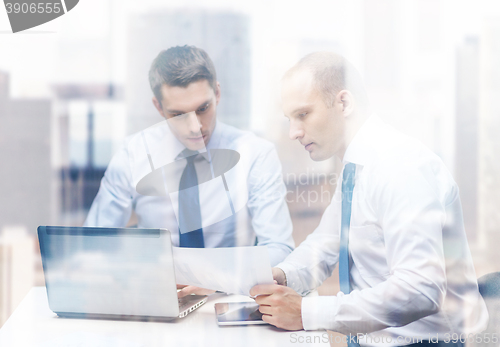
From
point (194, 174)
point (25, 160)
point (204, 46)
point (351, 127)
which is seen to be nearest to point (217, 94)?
point (204, 46)

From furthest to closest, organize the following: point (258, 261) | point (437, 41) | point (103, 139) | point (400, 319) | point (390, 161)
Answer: point (103, 139) → point (437, 41) → point (390, 161) → point (400, 319) → point (258, 261)

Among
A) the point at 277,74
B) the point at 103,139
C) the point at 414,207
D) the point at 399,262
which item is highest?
the point at 277,74

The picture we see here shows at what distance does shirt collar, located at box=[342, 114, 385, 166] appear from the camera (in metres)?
1.16

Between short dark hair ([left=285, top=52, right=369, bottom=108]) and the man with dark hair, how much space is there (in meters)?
0.40

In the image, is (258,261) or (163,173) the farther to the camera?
(163,173)

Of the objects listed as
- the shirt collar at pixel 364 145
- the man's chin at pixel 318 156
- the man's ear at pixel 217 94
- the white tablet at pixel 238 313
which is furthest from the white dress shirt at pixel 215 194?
the white tablet at pixel 238 313

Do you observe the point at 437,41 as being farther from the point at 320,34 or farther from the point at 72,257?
the point at 72,257

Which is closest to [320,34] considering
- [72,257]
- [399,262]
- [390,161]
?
[390,161]

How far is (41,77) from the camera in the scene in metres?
1.55

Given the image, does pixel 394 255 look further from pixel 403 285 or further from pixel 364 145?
pixel 364 145

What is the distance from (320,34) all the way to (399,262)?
37.0 inches

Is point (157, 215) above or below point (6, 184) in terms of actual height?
below

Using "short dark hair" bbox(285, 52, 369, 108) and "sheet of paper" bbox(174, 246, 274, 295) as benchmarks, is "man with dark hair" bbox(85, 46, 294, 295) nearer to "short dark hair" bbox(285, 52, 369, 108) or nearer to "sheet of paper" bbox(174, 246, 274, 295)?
"short dark hair" bbox(285, 52, 369, 108)

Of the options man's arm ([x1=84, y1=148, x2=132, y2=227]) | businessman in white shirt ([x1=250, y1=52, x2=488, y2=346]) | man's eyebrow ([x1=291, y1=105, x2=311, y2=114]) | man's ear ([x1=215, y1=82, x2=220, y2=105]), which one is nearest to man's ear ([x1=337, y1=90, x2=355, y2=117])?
businessman in white shirt ([x1=250, y1=52, x2=488, y2=346])
